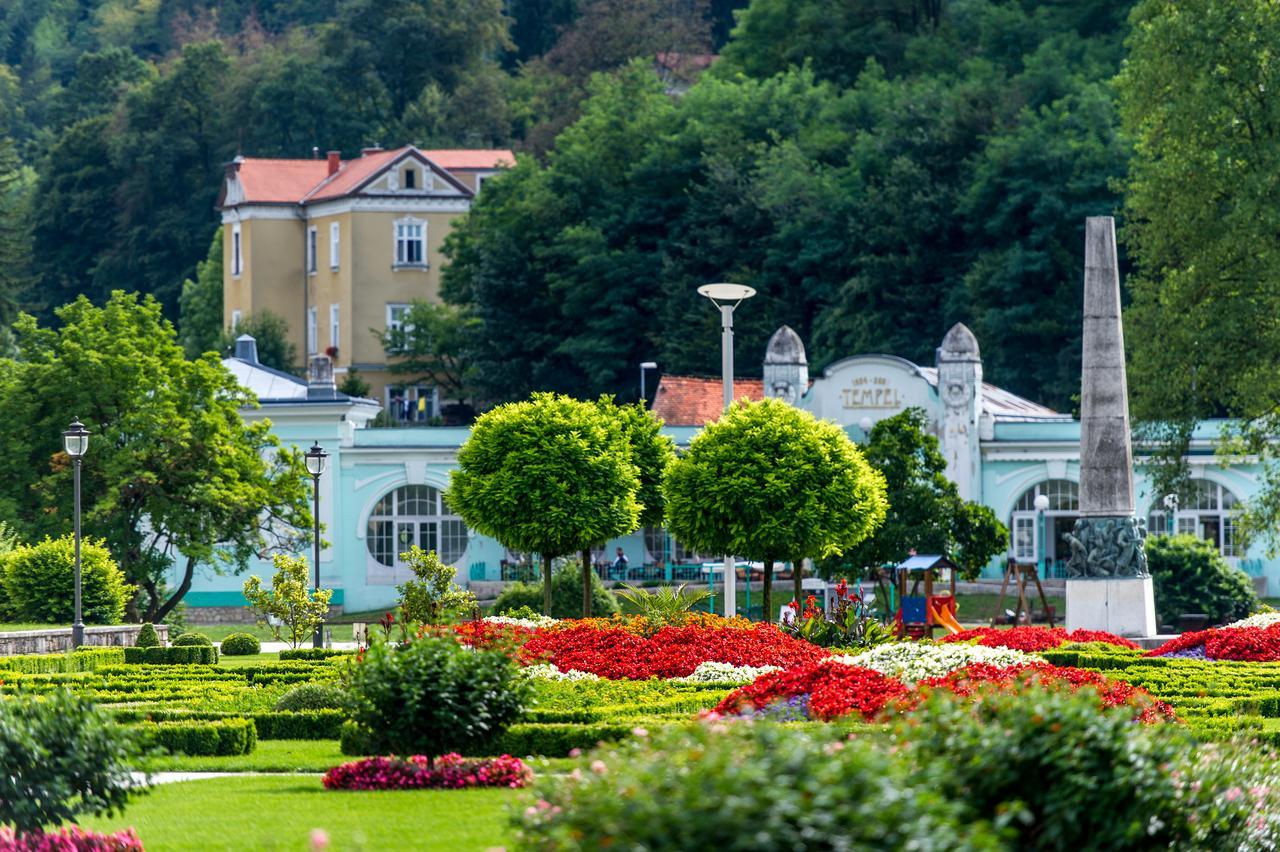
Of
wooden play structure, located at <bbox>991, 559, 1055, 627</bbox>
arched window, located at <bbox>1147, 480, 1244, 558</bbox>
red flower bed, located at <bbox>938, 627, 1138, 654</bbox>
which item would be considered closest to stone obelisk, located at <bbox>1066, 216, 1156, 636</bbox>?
red flower bed, located at <bbox>938, 627, 1138, 654</bbox>

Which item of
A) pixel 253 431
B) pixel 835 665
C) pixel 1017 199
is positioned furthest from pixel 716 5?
pixel 835 665

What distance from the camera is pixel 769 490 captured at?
36812 millimetres

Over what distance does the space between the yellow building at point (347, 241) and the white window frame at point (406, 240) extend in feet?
0.13

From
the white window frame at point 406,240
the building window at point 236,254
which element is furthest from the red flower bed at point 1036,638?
the building window at point 236,254

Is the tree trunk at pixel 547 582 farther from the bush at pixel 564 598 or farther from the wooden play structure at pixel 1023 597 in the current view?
the wooden play structure at pixel 1023 597

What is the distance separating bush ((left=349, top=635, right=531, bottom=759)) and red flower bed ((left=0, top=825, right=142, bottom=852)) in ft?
11.9

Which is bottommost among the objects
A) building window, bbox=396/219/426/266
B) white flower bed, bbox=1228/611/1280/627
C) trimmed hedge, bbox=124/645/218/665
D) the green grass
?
the green grass

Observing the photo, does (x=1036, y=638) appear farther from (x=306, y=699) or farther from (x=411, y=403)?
(x=411, y=403)

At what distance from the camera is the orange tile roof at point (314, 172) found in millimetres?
95812

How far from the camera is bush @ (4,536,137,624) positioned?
133ft

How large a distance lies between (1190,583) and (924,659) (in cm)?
2452

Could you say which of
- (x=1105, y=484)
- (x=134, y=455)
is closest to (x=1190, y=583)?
(x=1105, y=484)

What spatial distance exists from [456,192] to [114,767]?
266 feet

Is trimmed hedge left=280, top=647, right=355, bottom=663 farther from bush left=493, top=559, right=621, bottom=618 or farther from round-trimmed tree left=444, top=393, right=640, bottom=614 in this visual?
bush left=493, top=559, right=621, bottom=618
